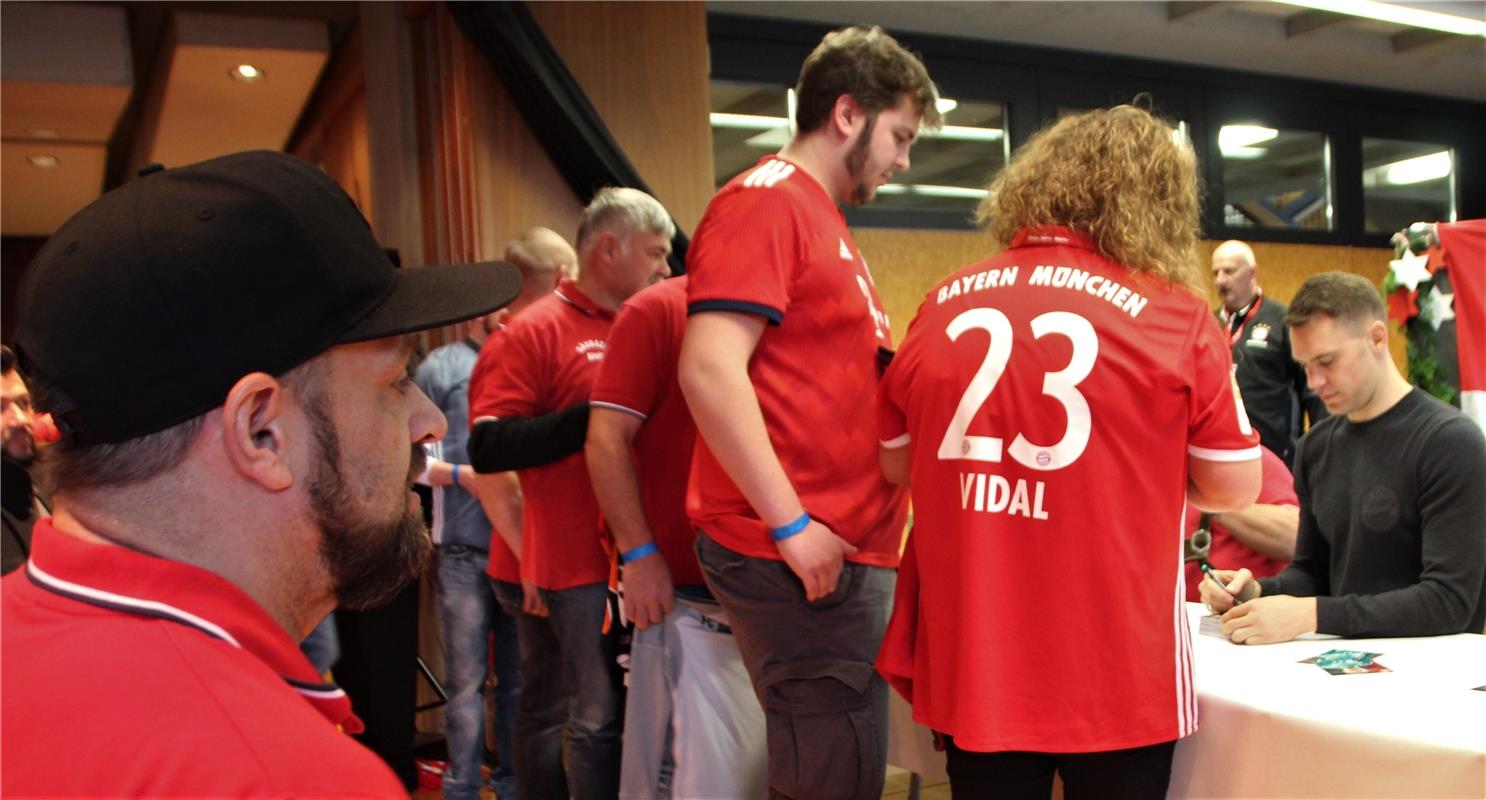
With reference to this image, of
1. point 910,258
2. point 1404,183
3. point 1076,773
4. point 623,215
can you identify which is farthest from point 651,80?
point 1404,183

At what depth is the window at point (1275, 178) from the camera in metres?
7.46

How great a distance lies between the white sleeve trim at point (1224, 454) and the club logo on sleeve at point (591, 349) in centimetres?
141

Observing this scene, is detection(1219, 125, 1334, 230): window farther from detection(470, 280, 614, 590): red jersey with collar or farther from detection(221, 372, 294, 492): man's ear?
detection(221, 372, 294, 492): man's ear

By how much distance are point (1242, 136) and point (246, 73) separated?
5.95m

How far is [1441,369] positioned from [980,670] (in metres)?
2.28

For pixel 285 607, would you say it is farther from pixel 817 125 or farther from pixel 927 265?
pixel 927 265

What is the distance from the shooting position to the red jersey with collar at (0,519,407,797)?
0.56 meters

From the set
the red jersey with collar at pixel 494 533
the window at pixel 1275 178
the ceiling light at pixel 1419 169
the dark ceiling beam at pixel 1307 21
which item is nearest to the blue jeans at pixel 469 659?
the red jersey with collar at pixel 494 533

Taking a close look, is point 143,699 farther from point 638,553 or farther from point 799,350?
point 638,553

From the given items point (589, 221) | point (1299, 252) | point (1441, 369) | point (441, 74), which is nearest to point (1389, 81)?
point (1299, 252)

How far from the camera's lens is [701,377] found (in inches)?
67.3

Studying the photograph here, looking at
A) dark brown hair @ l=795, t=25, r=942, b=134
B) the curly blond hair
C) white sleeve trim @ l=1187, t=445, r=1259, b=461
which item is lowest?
white sleeve trim @ l=1187, t=445, r=1259, b=461

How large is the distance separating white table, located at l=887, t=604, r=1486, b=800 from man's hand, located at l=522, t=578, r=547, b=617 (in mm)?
1473

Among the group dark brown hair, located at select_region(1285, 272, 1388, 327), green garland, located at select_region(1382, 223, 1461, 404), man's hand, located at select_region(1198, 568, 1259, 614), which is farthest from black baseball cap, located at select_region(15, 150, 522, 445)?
green garland, located at select_region(1382, 223, 1461, 404)
